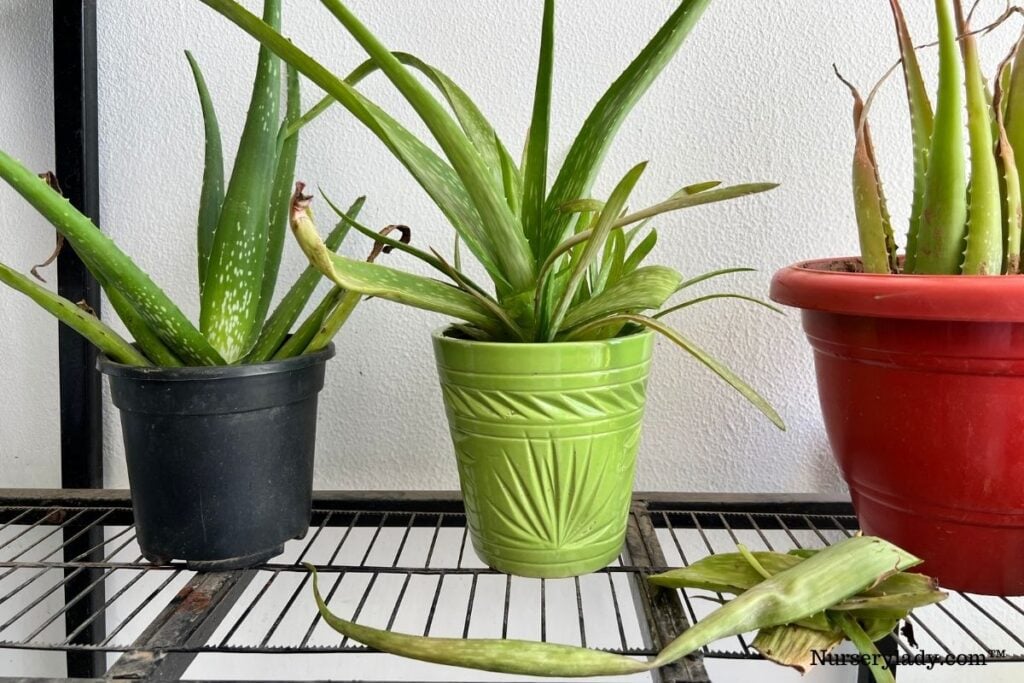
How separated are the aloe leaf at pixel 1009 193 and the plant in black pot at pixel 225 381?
39 centimetres

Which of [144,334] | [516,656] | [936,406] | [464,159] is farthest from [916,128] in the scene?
[144,334]

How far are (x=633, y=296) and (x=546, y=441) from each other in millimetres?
100

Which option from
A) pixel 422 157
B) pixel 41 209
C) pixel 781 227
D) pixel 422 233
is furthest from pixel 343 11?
pixel 781 227

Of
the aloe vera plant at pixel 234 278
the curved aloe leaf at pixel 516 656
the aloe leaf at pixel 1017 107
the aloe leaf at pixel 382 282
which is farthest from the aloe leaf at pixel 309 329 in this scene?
the aloe leaf at pixel 1017 107

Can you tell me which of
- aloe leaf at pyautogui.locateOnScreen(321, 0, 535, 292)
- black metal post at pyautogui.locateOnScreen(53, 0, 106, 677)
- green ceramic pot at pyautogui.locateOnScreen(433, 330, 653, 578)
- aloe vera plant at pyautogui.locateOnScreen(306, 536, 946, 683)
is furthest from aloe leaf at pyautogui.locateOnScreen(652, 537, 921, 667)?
black metal post at pyautogui.locateOnScreen(53, 0, 106, 677)

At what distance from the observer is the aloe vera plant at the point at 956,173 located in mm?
389

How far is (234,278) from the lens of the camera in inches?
18.5

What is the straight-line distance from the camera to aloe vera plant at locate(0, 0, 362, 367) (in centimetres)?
43

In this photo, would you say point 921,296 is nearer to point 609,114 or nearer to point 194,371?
point 609,114

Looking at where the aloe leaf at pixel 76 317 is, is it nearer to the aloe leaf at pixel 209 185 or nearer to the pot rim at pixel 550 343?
the aloe leaf at pixel 209 185

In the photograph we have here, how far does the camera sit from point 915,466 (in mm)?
405

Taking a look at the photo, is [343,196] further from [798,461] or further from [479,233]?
[798,461]

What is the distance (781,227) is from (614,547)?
1.09 ft

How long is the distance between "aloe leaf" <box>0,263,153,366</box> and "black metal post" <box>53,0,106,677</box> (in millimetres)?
190
